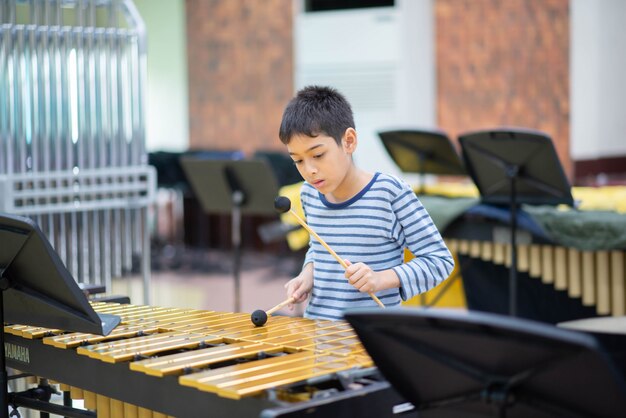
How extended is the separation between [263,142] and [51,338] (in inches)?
316

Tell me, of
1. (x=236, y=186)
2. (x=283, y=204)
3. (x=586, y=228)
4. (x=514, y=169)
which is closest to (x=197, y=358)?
(x=283, y=204)

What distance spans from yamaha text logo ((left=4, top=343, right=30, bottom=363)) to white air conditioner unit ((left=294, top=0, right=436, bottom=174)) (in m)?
6.58

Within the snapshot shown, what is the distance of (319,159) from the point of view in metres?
3.01

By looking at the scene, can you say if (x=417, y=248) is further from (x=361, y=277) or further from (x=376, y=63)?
(x=376, y=63)

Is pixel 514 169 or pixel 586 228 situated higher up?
pixel 514 169

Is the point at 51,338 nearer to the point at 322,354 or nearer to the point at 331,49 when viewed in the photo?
the point at 322,354

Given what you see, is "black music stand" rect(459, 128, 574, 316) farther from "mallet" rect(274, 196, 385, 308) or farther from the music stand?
the music stand

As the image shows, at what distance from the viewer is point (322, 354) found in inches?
101

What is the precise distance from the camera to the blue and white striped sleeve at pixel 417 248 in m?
3.02

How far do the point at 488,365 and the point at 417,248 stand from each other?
1196 millimetres

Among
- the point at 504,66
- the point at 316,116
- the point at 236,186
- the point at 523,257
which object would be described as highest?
the point at 504,66

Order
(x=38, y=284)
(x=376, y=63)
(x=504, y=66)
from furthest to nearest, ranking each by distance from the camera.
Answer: (x=376, y=63) < (x=504, y=66) < (x=38, y=284)

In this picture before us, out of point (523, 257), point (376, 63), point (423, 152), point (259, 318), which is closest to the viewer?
point (259, 318)

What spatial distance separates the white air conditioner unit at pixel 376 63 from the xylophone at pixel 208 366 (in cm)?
655
